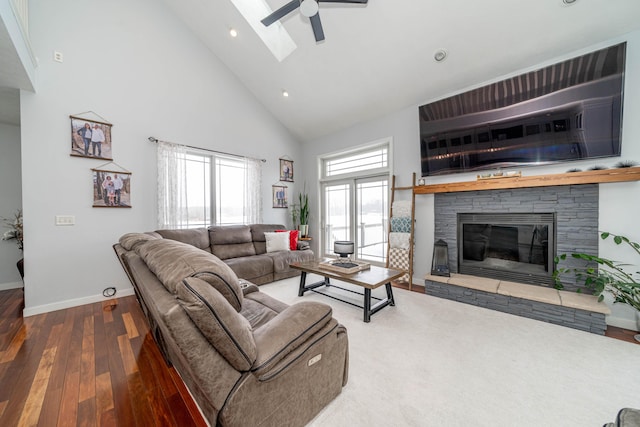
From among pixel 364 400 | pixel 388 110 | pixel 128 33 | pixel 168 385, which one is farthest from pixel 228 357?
→ pixel 128 33

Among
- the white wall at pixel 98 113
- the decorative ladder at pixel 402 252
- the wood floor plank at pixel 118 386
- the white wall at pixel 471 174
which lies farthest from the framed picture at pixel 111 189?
the decorative ladder at pixel 402 252

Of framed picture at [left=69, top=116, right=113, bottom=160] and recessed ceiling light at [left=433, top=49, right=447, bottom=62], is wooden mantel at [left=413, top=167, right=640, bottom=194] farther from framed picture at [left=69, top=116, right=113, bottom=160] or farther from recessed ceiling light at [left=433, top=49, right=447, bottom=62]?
framed picture at [left=69, top=116, right=113, bottom=160]

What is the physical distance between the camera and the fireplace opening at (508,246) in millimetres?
2977

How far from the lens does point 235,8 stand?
3.50 metres

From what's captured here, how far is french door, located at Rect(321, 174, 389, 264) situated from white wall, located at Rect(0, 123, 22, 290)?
531 cm

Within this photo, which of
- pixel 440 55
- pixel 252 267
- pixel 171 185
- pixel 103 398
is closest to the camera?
pixel 103 398

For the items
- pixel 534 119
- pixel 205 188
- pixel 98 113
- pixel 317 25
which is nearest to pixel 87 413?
pixel 205 188

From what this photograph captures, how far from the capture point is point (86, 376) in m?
1.77

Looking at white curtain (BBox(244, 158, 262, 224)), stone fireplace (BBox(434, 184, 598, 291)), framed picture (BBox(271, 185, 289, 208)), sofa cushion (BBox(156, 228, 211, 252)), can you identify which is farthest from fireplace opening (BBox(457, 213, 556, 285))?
sofa cushion (BBox(156, 228, 211, 252))

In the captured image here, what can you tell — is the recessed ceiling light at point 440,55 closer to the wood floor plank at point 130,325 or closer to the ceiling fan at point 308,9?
the ceiling fan at point 308,9

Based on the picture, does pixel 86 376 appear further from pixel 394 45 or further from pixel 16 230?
pixel 394 45

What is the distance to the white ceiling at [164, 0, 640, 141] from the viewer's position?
2.52m

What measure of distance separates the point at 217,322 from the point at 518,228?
12.7ft

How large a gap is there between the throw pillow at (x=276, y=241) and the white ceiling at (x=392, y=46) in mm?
2687
